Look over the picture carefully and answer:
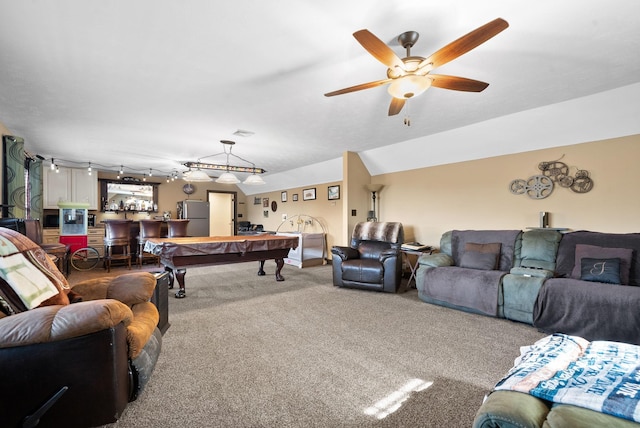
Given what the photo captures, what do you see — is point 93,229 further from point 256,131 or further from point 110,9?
point 110,9

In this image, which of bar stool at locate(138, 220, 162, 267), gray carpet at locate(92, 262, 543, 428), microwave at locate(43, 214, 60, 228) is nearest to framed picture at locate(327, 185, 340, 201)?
gray carpet at locate(92, 262, 543, 428)

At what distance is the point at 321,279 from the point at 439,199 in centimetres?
243

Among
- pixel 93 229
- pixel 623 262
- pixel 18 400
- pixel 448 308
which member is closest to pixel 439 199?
pixel 448 308

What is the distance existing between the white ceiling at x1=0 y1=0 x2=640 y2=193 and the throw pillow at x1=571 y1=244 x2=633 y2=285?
137cm

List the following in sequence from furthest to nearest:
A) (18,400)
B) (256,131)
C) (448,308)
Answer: (256,131) < (448,308) < (18,400)

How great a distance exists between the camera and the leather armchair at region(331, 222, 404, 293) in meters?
4.08

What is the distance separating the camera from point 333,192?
6789mm

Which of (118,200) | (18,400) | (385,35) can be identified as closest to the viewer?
(18,400)

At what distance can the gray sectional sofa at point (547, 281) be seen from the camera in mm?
2469

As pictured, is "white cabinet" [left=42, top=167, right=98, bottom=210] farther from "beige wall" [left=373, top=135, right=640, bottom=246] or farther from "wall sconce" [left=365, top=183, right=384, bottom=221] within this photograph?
"beige wall" [left=373, top=135, right=640, bottom=246]

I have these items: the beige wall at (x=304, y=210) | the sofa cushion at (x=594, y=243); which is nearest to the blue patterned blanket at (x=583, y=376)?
the sofa cushion at (x=594, y=243)

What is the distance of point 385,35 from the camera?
2119 mm

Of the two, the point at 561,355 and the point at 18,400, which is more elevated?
the point at 561,355

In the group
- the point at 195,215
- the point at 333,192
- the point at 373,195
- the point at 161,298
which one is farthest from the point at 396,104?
the point at 195,215
